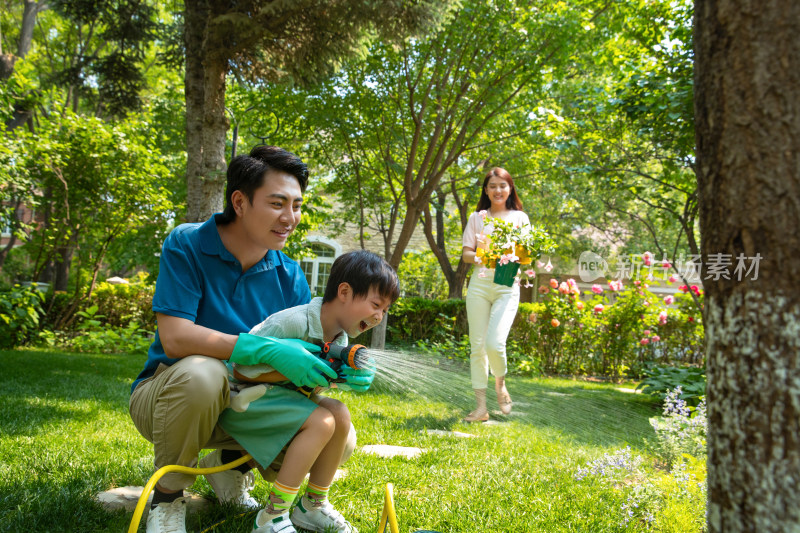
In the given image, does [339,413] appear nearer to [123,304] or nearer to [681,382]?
[681,382]

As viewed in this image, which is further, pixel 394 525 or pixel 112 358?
pixel 112 358

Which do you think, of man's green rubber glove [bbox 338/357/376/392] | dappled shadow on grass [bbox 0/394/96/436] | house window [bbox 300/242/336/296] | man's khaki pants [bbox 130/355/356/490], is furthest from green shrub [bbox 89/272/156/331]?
house window [bbox 300/242/336/296]

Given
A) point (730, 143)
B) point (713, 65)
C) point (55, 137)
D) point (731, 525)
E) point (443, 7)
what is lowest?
point (731, 525)

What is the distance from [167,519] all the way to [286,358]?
69 cm

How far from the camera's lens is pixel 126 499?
7.54 ft

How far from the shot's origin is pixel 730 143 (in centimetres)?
115

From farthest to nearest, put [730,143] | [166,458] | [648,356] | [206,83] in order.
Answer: [648,356] → [206,83] → [166,458] → [730,143]

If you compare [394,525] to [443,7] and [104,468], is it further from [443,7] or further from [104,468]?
[443,7]

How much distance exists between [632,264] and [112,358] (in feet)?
24.9

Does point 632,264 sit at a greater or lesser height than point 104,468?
greater

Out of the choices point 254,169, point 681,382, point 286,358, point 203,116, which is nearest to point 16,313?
point 203,116

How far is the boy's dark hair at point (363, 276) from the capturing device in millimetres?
2021

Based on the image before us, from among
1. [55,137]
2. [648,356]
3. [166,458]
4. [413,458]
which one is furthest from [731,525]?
[55,137]

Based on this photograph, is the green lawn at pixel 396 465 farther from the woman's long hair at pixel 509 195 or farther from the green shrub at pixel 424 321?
the green shrub at pixel 424 321
